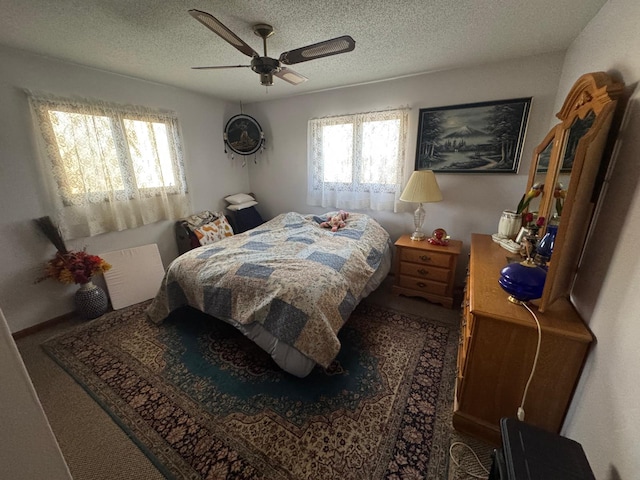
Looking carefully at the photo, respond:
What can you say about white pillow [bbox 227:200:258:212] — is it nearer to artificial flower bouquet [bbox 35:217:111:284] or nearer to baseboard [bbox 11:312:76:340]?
artificial flower bouquet [bbox 35:217:111:284]

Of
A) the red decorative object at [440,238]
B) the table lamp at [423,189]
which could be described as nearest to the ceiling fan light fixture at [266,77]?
the table lamp at [423,189]

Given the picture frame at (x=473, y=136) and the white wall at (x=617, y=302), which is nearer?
the white wall at (x=617, y=302)

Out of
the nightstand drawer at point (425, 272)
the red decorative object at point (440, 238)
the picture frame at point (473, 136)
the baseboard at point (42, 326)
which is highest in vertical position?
the picture frame at point (473, 136)

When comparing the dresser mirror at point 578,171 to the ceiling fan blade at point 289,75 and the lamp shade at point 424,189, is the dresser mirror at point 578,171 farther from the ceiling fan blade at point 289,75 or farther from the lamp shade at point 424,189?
the ceiling fan blade at point 289,75

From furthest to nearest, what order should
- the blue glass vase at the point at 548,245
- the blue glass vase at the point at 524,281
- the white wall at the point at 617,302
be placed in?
1. the blue glass vase at the point at 548,245
2. the blue glass vase at the point at 524,281
3. the white wall at the point at 617,302

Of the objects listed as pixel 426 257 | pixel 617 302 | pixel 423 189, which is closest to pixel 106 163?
pixel 423 189

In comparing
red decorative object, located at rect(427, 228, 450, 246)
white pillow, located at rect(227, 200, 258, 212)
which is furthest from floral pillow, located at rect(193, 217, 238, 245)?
red decorative object, located at rect(427, 228, 450, 246)

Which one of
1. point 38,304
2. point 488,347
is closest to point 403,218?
point 488,347

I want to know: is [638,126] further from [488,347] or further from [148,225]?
[148,225]

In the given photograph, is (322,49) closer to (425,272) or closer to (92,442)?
(425,272)

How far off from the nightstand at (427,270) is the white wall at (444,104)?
387mm

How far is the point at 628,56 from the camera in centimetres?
109

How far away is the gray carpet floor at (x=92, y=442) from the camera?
1.18 meters

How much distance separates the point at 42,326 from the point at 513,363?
138 inches
